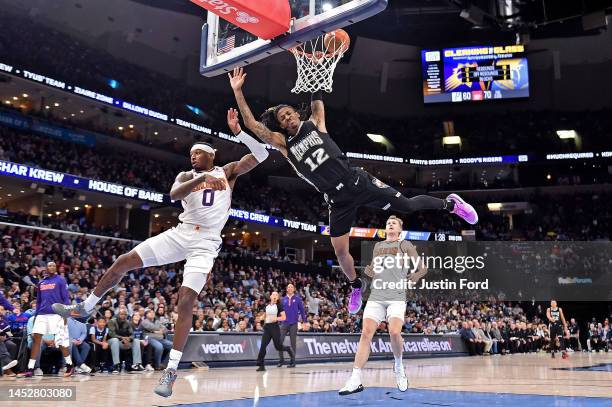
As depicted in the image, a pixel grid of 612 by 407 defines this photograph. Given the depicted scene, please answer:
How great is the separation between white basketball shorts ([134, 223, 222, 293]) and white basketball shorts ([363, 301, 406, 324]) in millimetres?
2465

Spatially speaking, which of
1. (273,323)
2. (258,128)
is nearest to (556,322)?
(273,323)

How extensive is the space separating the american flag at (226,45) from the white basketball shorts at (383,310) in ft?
13.5

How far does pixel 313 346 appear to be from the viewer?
17891 mm

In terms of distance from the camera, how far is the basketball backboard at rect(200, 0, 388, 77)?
23.5ft

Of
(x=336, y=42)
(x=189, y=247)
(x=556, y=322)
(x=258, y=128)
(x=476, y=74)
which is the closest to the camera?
(x=189, y=247)

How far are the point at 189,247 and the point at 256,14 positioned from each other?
3134 millimetres

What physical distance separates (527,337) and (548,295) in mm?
8737

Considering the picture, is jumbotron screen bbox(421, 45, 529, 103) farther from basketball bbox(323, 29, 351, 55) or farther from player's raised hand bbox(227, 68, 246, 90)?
player's raised hand bbox(227, 68, 246, 90)

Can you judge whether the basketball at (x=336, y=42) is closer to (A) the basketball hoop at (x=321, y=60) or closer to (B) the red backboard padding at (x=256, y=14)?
(A) the basketball hoop at (x=321, y=60)

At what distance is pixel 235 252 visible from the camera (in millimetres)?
30609

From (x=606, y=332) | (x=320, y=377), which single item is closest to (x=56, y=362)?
(x=320, y=377)

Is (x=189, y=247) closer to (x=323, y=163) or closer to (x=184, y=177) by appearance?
(x=184, y=177)

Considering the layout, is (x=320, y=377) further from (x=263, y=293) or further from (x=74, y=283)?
(x=263, y=293)

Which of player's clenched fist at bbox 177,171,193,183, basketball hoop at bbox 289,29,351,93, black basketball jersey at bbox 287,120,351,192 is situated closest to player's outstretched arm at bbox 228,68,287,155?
black basketball jersey at bbox 287,120,351,192
